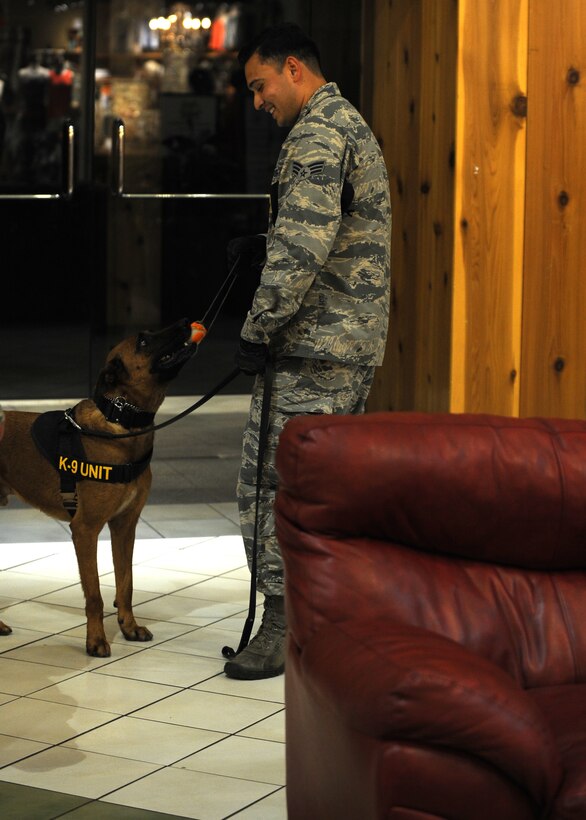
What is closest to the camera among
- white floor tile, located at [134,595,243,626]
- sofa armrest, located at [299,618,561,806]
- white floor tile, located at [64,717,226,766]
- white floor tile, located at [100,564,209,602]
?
sofa armrest, located at [299,618,561,806]

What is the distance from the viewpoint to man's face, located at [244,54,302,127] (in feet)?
12.2

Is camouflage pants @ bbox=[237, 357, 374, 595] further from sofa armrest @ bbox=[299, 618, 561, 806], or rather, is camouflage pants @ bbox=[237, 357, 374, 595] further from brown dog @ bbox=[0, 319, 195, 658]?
sofa armrest @ bbox=[299, 618, 561, 806]

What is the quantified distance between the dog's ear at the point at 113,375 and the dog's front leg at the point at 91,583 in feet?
1.21

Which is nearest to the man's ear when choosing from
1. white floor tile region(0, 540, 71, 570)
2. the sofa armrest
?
the sofa armrest

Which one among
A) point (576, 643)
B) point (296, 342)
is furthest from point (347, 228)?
point (576, 643)

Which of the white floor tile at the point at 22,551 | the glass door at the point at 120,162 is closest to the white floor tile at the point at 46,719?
the white floor tile at the point at 22,551

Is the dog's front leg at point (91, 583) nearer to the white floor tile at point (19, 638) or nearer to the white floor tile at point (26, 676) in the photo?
the white floor tile at point (26, 676)

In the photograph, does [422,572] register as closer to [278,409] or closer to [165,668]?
[278,409]

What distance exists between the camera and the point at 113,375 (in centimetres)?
390

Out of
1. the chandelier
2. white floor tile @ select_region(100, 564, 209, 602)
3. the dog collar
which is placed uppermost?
the chandelier

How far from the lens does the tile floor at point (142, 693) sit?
2.96 meters

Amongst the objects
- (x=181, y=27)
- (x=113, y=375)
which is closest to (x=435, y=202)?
(x=113, y=375)

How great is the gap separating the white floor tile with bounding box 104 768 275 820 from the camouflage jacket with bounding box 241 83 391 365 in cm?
Answer: 119

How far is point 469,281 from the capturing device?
4430 mm
